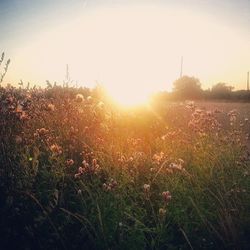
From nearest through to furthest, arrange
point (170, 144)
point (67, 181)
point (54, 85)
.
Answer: point (67, 181) → point (170, 144) → point (54, 85)

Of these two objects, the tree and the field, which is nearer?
the field

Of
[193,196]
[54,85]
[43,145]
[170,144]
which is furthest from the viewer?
[54,85]

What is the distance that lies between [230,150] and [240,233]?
87.5 inches

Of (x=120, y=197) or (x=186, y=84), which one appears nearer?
(x=120, y=197)

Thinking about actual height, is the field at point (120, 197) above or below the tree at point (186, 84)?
below

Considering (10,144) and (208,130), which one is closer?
(10,144)

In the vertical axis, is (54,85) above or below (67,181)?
above

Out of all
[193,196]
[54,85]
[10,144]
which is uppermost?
[54,85]

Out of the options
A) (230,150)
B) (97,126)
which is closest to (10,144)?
(97,126)

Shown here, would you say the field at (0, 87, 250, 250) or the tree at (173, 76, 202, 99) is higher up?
the tree at (173, 76, 202, 99)

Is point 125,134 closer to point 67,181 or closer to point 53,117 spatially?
point 53,117

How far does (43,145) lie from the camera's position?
18.8ft

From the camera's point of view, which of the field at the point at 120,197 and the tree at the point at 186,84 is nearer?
the field at the point at 120,197

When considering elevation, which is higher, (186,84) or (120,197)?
(186,84)
